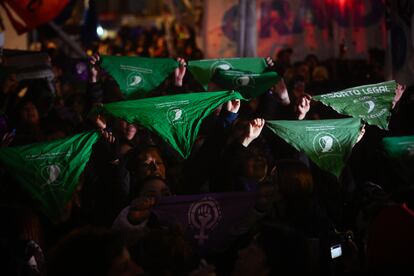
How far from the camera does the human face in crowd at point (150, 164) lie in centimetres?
610

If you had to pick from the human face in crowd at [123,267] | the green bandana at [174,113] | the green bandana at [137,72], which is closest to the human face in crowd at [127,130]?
the green bandana at [137,72]

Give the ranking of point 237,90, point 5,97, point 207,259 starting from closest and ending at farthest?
point 207,259
point 237,90
point 5,97

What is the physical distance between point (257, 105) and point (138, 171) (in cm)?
210

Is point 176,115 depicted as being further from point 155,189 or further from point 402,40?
point 402,40

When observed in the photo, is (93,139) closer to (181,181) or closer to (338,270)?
(181,181)

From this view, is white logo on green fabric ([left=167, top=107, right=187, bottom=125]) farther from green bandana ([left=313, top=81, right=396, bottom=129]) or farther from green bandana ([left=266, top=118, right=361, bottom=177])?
green bandana ([left=313, top=81, right=396, bottom=129])

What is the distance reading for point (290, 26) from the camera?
41.5 feet

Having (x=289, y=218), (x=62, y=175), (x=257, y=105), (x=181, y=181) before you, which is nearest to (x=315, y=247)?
(x=289, y=218)

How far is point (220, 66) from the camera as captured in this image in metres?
7.25

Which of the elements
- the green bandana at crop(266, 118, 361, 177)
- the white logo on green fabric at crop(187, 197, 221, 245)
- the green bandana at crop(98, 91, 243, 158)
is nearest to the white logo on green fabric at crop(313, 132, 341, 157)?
the green bandana at crop(266, 118, 361, 177)

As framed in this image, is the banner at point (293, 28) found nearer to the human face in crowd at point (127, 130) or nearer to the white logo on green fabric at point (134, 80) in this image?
the white logo on green fabric at point (134, 80)

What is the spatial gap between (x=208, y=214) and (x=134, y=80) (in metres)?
2.25

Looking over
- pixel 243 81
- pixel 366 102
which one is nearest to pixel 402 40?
pixel 366 102

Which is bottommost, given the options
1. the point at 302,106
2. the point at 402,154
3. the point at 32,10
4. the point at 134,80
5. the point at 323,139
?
the point at 402,154
